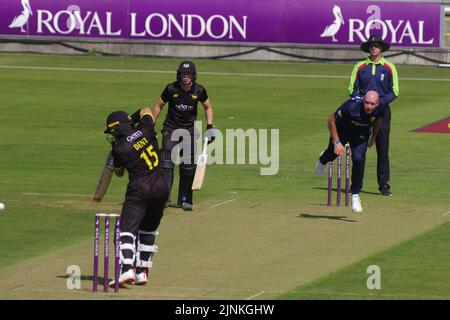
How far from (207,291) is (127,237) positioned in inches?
43.4

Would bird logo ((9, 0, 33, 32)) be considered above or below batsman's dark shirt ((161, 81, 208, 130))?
above

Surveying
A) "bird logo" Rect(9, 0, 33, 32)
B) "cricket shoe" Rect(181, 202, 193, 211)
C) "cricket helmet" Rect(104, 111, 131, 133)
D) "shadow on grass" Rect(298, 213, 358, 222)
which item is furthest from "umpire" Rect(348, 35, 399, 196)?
"bird logo" Rect(9, 0, 33, 32)

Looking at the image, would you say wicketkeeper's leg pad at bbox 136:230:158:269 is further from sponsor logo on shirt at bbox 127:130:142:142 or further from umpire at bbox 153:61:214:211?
umpire at bbox 153:61:214:211

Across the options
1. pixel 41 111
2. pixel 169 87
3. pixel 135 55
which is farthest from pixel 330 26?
pixel 169 87

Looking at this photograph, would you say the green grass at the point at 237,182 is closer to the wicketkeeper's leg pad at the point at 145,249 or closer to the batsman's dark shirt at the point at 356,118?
the wicketkeeper's leg pad at the point at 145,249

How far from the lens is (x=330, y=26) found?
4491cm

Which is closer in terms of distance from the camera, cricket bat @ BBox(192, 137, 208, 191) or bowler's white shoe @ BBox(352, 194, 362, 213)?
bowler's white shoe @ BBox(352, 194, 362, 213)

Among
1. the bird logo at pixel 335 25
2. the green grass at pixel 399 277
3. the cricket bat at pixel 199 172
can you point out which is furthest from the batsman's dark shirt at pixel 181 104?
the bird logo at pixel 335 25

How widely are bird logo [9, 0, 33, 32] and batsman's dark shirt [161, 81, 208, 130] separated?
26521mm

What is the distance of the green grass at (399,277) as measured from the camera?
14.6 meters

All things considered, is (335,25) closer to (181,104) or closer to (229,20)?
(229,20)

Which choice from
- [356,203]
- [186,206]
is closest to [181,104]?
[186,206]

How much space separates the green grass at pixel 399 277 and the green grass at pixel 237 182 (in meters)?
0.16

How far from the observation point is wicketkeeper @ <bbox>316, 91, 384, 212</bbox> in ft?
63.8
